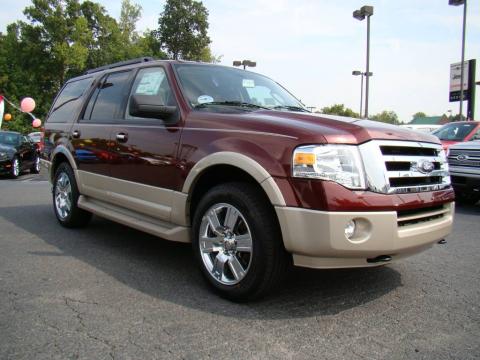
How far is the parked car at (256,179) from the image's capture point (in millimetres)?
2969

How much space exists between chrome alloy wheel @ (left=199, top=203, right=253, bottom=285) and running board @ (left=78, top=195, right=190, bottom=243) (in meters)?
0.32

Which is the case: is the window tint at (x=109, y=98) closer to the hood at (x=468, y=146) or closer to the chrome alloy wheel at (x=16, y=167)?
the hood at (x=468, y=146)

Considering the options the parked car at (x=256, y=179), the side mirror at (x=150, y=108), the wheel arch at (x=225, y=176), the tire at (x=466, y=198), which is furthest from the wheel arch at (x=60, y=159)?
the tire at (x=466, y=198)

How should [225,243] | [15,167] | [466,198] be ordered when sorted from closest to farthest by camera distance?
1. [225,243]
2. [466,198]
3. [15,167]

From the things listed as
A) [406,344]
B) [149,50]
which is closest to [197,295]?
[406,344]

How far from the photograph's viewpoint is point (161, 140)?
4.01 metres

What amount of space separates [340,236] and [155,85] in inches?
94.9

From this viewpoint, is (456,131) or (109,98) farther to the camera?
(456,131)

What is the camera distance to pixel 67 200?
5.83m

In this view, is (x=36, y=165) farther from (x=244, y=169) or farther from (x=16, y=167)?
(x=244, y=169)

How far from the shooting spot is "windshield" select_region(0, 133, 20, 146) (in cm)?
1523

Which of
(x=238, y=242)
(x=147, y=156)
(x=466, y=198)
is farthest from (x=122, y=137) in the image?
(x=466, y=198)

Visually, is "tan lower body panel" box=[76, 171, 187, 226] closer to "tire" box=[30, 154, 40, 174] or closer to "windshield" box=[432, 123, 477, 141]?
"windshield" box=[432, 123, 477, 141]

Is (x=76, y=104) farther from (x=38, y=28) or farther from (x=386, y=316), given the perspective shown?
(x=38, y=28)
